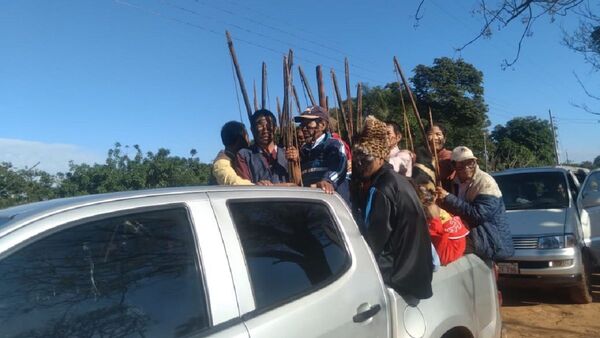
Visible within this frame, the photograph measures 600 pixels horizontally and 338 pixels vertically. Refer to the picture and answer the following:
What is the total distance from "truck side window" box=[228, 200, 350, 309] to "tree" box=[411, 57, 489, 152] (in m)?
17.3

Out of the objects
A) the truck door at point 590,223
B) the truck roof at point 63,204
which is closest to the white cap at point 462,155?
the truck roof at point 63,204

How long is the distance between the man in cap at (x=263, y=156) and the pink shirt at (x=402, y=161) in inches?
38.0

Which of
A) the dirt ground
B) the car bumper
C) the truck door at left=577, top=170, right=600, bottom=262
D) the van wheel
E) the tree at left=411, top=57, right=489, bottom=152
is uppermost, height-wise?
the tree at left=411, top=57, right=489, bottom=152

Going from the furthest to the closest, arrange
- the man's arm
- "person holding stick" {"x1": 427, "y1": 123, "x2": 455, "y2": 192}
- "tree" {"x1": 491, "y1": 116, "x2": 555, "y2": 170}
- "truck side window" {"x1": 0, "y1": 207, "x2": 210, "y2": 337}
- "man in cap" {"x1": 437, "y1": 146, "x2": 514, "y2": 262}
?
"tree" {"x1": 491, "y1": 116, "x2": 555, "y2": 170} < "person holding stick" {"x1": 427, "y1": 123, "x2": 455, "y2": 192} < the man's arm < "man in cap" {"x1": 437, "y1": 146, "x2": 514, "y2": 262} < "truck side window" {"x1": 0, "y1": 207, "x2": 210, "y2": 337}

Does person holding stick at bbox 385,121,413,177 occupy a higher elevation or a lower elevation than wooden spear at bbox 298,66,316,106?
lower

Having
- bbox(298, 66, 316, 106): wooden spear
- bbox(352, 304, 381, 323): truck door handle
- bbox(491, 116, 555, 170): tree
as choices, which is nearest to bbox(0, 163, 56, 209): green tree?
bbox(298, 66, 316, 106): wooden spear

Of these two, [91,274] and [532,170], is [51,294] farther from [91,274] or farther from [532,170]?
[532,170]

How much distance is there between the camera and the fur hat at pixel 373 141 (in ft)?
10.1

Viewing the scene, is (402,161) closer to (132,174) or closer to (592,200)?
(592,200)

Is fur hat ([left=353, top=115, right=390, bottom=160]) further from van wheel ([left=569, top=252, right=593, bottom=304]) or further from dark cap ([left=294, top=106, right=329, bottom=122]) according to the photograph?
van wheel ([left=569, top=252, right=593, bottom=304])

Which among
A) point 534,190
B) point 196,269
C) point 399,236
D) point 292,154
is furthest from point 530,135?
point 196,269

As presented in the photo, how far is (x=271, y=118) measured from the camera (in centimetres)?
428

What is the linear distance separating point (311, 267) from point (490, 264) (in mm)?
1754

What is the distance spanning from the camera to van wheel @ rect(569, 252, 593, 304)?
261 inches
